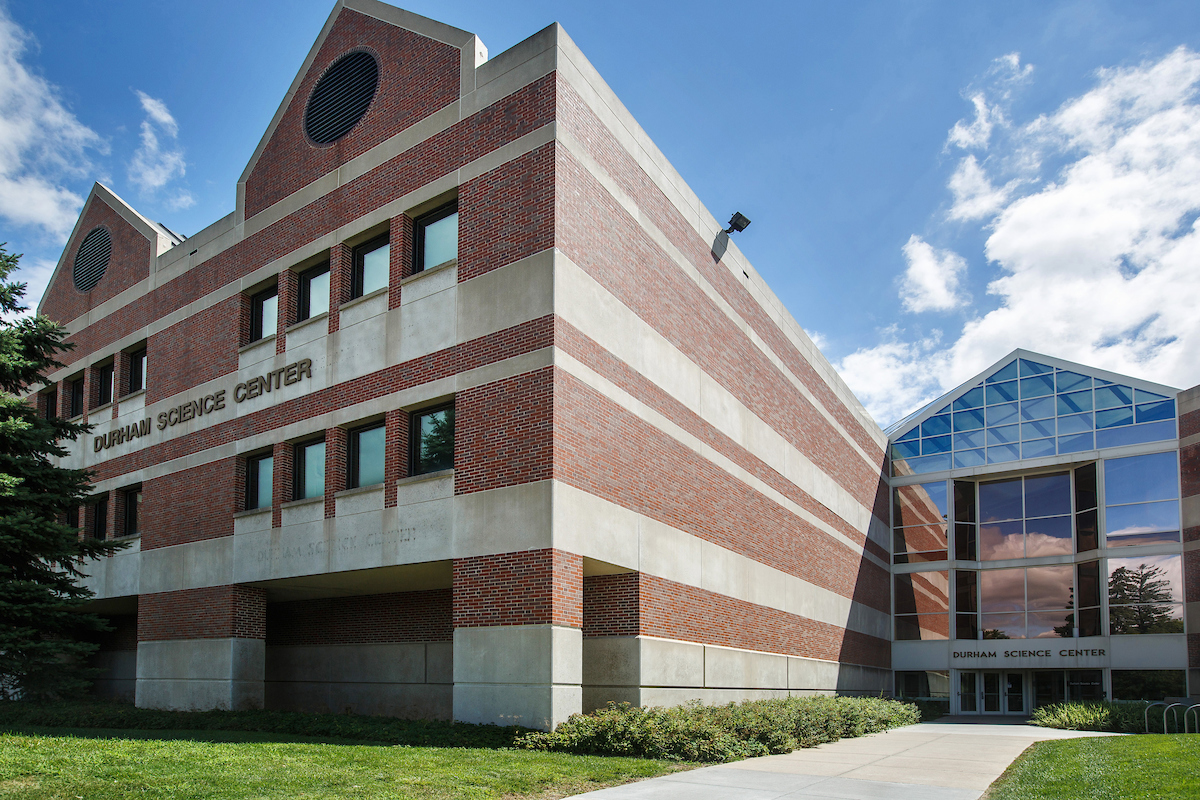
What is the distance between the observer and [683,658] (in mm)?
19719

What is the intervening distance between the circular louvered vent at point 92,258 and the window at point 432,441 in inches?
684

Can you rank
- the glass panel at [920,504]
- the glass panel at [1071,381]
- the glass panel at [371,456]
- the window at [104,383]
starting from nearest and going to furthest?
the glass panel at [371,456], the window at [104,383], the glass panel at [1071,381], the glass panel at [920,504]

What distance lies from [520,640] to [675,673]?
4724 millimetres

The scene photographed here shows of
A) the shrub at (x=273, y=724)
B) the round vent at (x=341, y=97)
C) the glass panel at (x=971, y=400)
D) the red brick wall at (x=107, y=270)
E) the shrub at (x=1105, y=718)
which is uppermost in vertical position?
the round vent at (x=341, y=97)

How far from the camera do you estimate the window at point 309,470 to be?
70.1 ft

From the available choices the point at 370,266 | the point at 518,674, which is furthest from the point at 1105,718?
the point at 370,266

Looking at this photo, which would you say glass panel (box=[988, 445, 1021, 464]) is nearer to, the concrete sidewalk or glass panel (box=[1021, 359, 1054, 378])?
glass panel (box=[1021, 359, 1054, 378])

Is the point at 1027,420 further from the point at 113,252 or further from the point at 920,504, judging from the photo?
the point at 113,252

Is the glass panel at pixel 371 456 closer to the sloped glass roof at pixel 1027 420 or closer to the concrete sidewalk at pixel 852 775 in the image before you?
the concrete sidewalk at pixel 852 775

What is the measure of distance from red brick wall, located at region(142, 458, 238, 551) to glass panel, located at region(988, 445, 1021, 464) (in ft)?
103

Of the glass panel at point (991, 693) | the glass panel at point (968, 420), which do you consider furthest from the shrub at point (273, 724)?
the glass panel at point (968, 420)

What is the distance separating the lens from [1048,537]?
37812 millimetres

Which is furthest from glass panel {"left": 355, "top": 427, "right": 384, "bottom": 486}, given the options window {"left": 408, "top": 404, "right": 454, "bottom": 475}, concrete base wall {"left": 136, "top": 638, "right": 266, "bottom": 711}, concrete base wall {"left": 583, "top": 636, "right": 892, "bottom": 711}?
concrete base wall {"left": 583, "top": 636, "right": 892, "bottom": 711}

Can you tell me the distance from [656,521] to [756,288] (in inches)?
459
